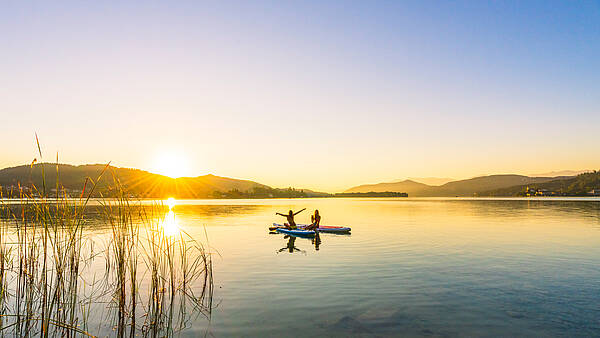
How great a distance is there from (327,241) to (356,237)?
2934 mm

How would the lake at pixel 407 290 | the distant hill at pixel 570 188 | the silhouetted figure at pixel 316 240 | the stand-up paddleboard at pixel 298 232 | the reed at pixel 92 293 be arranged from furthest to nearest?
the distant hill at pixel 570 188 < the stand-up paddleboard at pixel 298 232 < the silhouetted figure at pixel 316 240 < the lake at pixel 407 290 < the reed at pixel 92 293

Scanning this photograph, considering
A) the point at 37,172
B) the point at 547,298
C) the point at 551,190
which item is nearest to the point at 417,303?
the point at 547,298

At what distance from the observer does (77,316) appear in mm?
9273

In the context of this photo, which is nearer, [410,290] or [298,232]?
[410,290]

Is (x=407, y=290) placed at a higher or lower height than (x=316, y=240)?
higher

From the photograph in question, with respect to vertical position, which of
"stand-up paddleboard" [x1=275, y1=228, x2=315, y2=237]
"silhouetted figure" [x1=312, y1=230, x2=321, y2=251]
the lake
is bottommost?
"silhouetted figure" [x1=312, y1=230, x2=321, y2=251]

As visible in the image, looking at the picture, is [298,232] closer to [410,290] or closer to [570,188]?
[410,290]

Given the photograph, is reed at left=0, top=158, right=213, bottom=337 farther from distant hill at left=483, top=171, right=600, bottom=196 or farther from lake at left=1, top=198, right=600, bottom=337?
distant hill at left=483, top=171, right=600, bottom=196

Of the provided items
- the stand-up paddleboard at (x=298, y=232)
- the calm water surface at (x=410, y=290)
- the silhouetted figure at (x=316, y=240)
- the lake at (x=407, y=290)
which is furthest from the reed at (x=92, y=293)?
the stand-up paddleboard at (x=298, y=232)

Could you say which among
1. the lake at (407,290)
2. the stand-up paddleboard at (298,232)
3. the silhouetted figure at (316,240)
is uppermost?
the stand-up paddleboard at (298,232)

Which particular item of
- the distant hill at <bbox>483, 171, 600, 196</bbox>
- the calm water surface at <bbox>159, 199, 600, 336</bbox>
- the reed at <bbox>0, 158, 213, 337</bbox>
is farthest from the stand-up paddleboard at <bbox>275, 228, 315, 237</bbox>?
the distant hill at <bbox>483, 171, 600, 196</bbox>

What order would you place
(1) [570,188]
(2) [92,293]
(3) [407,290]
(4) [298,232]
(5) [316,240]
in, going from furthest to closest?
(1) [570,188] < (4) [298,232] < (5) [316,240] < (3) [407,290] < (2) [92,293]

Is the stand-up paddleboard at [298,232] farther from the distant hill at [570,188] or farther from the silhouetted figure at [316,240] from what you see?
the distant hill at [570,188]

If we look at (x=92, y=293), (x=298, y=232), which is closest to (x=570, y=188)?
(x=298, y=232)
